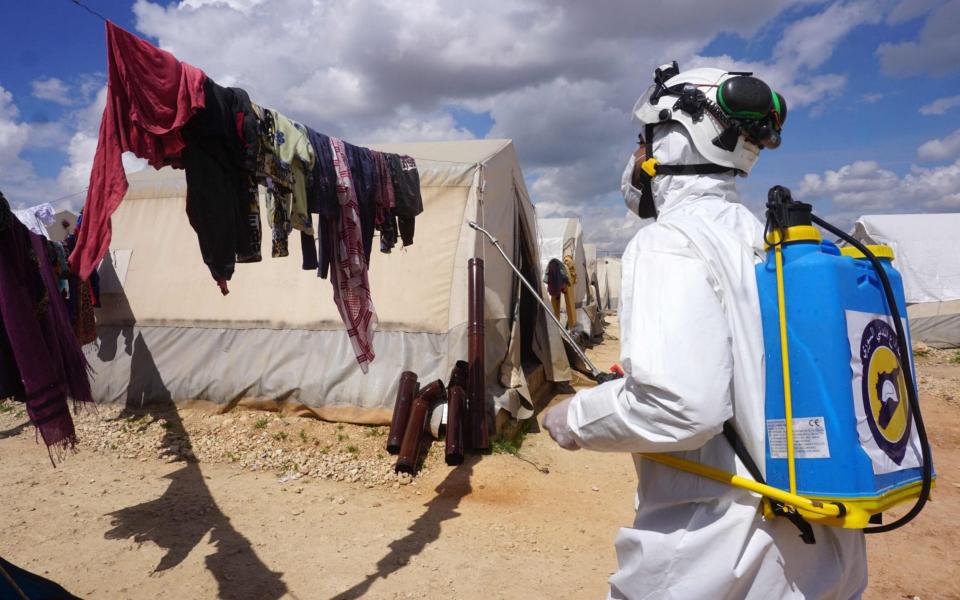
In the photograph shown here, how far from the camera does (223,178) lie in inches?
110

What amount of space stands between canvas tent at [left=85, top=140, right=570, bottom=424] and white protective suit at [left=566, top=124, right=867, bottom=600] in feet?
14.3

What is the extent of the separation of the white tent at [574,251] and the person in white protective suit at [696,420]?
12.2 m

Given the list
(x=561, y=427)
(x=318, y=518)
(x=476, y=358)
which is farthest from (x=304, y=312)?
(x=561, y=427)

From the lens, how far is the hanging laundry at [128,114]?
99.3 inches

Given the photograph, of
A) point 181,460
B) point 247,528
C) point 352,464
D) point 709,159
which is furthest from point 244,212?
point 181,460

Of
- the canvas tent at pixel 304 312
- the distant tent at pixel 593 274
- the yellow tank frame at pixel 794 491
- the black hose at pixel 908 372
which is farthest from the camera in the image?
the distant tent at pixel 593 274

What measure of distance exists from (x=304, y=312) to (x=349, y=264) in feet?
9.95

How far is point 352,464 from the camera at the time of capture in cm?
520

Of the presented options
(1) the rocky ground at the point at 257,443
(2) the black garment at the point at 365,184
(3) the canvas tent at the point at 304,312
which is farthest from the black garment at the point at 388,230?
(1) the rocky ground at the point at 257,443

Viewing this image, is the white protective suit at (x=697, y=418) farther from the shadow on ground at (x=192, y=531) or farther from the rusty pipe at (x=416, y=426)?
the rusty pipe at (x=416, y=426)

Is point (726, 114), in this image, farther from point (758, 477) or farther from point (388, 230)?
point (388, 230)

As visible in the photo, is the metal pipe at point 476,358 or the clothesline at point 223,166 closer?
the clothesline at point 223,166

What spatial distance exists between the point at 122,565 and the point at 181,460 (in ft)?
6.31

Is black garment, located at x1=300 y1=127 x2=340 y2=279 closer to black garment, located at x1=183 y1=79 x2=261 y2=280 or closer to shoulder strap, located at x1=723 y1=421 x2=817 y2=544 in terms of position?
black garment, located at x1=183 y1=79 x2=261 y2=280
